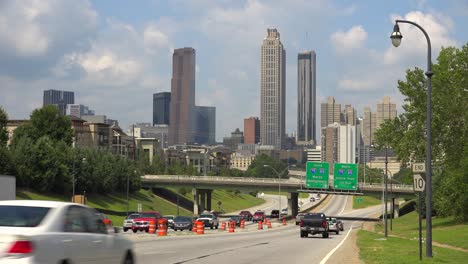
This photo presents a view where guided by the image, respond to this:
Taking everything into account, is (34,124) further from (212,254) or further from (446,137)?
(212,254)

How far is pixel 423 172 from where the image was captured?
76.7ft

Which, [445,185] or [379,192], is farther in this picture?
[379,192]

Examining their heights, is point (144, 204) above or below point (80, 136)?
below

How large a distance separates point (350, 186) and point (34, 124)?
56.4 meters

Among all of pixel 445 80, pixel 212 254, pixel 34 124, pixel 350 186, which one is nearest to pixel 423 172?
pixel 212 254

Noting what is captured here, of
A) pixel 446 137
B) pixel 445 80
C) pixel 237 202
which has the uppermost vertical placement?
pixel 445 80

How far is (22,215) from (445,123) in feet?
204

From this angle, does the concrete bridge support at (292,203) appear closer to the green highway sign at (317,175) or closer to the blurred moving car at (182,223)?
the green highway sign at (317,175)

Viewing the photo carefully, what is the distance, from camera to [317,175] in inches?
3917

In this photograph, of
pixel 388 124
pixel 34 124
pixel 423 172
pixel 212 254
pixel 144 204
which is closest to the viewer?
pixel 423 172

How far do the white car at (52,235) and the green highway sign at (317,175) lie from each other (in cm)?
8525

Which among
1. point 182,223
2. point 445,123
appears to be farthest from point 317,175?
point 182,223

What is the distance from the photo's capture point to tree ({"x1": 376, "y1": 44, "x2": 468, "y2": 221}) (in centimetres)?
6944

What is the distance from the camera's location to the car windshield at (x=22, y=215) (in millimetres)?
12102
